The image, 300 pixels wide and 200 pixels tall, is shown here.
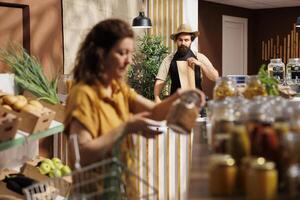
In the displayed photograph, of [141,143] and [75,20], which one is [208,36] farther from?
[141,143]

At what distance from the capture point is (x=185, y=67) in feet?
16.5

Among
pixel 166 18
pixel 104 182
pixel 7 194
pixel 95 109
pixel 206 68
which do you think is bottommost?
pixel 7 194

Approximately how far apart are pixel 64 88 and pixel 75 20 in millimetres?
1275

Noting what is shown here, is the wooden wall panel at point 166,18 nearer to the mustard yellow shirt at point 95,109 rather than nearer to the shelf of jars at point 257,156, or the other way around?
the mustard yellow shirt at point 95,109

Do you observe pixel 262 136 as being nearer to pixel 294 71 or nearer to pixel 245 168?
pixel 245 168

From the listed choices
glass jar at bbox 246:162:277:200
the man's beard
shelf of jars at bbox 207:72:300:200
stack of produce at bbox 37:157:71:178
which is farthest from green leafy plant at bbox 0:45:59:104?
glass jar at bbox 246:162:277:200

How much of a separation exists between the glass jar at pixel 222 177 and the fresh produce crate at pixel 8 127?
1.55 meters

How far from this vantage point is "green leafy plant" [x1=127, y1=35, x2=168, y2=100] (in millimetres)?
7242

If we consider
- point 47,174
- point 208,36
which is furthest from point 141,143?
point 208,36

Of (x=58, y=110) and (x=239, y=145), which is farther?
(x=58, y=110)

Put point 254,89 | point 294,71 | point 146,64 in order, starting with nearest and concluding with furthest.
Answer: point 254,89 → point 294,71 → point 146,64

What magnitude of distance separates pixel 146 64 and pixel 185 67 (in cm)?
229

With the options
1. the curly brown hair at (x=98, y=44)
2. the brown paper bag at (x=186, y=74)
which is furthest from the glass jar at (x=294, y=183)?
the brown paper bag at (x=186, y=74)

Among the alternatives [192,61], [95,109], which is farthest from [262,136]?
[192,61]
